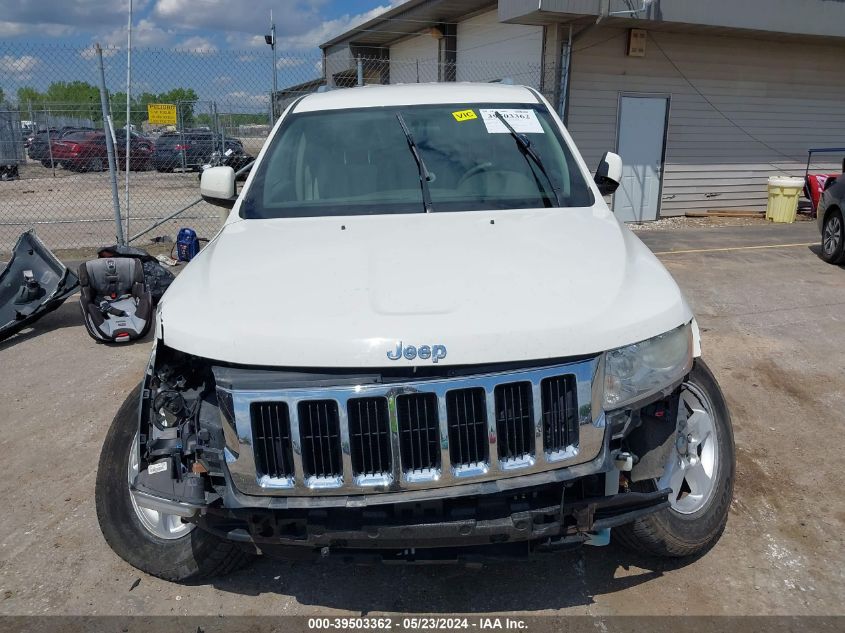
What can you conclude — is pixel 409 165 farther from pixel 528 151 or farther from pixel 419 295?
pixel 419 295

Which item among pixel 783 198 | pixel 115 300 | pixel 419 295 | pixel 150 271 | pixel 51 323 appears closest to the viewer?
pixel 419 295

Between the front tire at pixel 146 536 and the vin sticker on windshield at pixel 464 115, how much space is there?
7.77ft

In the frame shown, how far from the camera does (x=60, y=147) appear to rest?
16.5m

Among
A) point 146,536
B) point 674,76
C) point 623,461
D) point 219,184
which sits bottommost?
point 146,536

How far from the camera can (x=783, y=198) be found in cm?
1352

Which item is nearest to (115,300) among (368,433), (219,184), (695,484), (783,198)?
(219,184)

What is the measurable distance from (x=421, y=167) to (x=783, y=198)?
12251mm

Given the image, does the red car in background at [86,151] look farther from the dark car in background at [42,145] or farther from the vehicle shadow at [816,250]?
the vehicle shadow at [816,250]

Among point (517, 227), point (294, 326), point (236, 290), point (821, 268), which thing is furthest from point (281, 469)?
point (821, 268)

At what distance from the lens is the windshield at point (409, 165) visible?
352 centimetres

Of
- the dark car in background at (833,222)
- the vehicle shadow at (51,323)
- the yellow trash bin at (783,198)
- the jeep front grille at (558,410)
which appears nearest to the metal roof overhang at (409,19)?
the yellow trash bin at (783,198)

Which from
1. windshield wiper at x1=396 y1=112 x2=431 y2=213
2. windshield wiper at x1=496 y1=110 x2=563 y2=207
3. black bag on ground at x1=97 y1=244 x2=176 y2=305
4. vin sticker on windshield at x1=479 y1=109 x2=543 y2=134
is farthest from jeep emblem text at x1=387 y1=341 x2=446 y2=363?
black bag on ground at x1=97 y1=244 x2=176 y2=305

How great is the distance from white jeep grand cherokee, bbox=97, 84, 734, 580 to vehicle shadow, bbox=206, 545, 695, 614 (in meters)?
0.19

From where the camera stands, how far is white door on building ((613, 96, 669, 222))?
12.9 m
